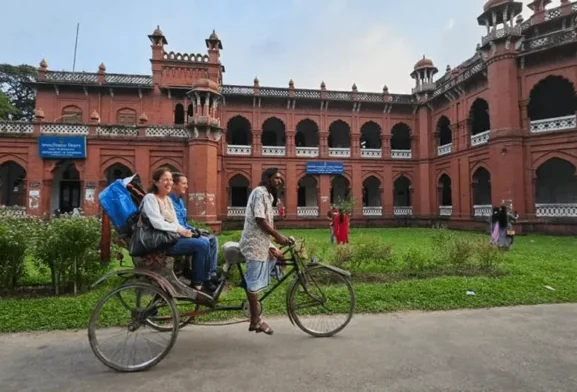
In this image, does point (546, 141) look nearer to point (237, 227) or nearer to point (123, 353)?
point (237, 227)

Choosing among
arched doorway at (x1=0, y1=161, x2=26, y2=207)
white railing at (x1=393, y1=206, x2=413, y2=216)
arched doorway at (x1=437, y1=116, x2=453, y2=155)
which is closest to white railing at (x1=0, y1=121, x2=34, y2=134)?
arched doorway at (x1=0, y1=161, x2=26, y2=207)

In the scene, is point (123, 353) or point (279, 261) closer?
point (123, 353)

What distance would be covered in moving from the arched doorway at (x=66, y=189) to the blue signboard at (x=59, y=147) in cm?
286

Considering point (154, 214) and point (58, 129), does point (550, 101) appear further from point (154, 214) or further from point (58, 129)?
point (58, 129)

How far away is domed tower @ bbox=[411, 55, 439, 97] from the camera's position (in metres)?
21.8

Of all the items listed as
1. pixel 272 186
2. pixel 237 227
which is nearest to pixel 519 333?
Result: pixel 272 186

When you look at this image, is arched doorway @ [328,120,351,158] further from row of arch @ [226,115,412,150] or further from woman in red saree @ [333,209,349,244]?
woman in red saree @ [333,209,349,244]

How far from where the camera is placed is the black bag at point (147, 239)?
301 centimetres

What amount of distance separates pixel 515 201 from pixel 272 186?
1568 centimetres

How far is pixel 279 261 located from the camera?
3486mm

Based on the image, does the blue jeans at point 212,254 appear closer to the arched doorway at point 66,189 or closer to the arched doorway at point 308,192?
the arched doorway at point 66,189

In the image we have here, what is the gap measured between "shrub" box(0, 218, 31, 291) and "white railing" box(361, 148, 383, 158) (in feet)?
66.3

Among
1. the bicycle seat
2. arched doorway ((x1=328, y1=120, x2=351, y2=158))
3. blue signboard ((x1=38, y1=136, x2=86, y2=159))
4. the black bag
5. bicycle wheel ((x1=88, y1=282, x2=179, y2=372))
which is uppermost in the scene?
arched doorway ((x1=328, y1=120, x2=351, y2=158))

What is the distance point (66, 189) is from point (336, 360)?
70.1 feet
